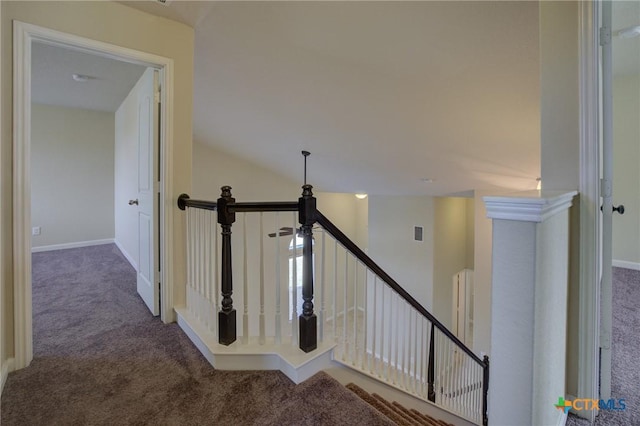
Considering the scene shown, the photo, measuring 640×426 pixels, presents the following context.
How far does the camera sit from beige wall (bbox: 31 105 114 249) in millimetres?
4508

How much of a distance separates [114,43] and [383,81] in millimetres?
1987

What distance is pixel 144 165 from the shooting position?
2.63m

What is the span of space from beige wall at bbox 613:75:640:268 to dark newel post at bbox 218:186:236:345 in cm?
427

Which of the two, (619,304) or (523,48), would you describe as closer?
(523,48)

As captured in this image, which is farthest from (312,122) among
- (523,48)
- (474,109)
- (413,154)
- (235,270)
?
(235,270)

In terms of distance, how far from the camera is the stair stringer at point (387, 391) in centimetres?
183

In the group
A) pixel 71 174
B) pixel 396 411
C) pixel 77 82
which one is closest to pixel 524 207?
pixel 396 411

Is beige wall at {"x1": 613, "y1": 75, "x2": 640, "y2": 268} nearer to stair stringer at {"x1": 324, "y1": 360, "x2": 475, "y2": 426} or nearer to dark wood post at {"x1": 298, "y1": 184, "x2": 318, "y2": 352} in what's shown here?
stair stringer at {"x1": 324, "y1": 360, "x2": 475, "y2": 426}

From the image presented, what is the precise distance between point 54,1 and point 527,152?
13.4ft

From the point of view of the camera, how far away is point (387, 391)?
7.36ft

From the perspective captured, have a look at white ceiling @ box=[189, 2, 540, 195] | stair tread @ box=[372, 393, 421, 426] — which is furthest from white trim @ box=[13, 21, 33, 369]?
stair tread @ box=[372, 393, 421, 426]

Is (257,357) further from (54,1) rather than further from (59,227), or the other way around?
(59,227)

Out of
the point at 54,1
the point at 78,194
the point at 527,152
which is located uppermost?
the point at 54,1

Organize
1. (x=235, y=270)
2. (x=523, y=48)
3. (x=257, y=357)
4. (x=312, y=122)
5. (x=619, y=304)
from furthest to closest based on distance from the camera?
(x=235, y=270)
(x=312, y=122)
(x=619, y=304)
(x=523, y=48)
(x=257, y=357)
